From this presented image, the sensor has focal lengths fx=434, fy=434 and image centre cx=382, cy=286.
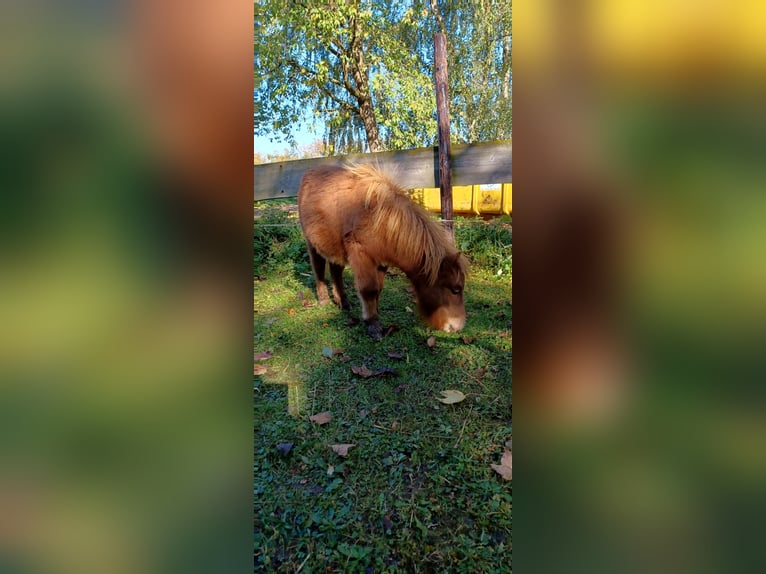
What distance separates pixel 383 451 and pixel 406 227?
215 centimetres

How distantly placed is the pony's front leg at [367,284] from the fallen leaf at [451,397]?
1360 millimetres

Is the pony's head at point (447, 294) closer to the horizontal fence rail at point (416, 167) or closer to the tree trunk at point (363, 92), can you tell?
the horizontal fence rail at point (416, 167)

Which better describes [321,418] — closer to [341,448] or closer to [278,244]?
[341,448]

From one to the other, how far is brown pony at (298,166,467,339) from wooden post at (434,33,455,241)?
413 mm

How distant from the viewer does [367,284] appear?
12.6 ft

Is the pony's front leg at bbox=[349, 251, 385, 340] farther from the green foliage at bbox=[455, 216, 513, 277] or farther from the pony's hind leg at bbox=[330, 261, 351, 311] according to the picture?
the green foliage at bbox=[455, 216, 513, 277]

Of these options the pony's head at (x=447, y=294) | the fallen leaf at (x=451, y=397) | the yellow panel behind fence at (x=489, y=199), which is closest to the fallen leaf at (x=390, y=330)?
the pony's head at (x=447, y=294)

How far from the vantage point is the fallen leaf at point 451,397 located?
2449 mm

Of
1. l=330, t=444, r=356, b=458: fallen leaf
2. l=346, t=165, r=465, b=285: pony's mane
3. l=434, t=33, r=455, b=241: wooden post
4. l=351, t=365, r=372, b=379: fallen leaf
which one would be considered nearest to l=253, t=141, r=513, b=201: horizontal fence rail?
l=434, t=33, r=455, b=241: wooden post
